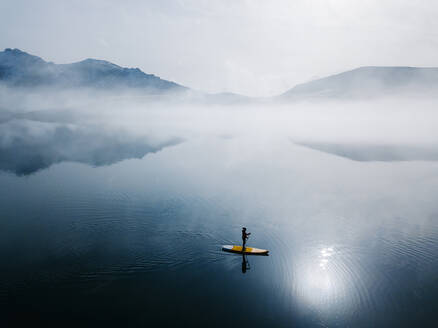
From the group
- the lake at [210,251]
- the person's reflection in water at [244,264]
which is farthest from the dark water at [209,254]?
the person's reflection in water at [244,264]

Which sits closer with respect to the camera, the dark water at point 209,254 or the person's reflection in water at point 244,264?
the dark water at point 209,254

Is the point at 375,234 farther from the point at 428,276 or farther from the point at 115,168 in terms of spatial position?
the point at 115,168

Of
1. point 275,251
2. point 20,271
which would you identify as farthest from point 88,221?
point 275,251

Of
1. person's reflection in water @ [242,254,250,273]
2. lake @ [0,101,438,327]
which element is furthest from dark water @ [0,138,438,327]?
person's reflection in water @ [242,254,250,273]

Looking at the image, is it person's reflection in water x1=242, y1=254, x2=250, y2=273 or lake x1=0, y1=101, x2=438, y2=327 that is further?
person's reflection in water x1=242, y1=254, x2=250, y2=273

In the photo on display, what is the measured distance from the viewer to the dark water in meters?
16.3

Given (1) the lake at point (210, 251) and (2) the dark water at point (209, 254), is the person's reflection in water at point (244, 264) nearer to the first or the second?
(1) the lake at point (210, 251)

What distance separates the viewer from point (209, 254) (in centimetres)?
2223

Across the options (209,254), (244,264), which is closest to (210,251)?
(209,254)

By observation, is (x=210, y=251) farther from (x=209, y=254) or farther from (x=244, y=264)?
(x=244, y=264)

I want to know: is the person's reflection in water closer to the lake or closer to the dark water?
the lake

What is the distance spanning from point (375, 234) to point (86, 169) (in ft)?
156

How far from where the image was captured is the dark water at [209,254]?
53.6 feet

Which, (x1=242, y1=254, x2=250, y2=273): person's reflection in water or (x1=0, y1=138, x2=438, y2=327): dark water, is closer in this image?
(x1=0, y1=138, x2=438, y2=327): dark water
